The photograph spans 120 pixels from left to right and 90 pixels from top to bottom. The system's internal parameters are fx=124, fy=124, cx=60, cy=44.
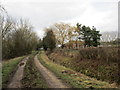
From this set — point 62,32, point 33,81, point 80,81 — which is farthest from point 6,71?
point 62,32

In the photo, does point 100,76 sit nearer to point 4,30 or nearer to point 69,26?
point 4,30

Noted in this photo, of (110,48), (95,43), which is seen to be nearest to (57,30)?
(95,43)

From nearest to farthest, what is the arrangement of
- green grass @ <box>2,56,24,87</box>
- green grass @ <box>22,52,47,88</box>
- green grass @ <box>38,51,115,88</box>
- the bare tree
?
1. green grass @ <box>22,52,47,88</box>
2. green grass @ <box>38,51,115,88</box>
3. green grass @ <box>2,56,24,87</box>
4. the bare tree

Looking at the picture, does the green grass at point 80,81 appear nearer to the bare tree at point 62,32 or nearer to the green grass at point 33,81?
the green grass at point 33,81

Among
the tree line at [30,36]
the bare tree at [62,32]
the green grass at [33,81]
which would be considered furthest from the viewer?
the bare tree at [62,32]

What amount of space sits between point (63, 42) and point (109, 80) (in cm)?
5043

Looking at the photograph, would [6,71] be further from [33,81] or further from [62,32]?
[62,32]

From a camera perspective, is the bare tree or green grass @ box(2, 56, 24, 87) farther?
the bare tree

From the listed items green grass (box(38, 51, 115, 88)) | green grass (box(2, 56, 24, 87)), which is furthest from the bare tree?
green grass (box(38, 51, 115, 88))

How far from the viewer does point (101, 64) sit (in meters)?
13.9

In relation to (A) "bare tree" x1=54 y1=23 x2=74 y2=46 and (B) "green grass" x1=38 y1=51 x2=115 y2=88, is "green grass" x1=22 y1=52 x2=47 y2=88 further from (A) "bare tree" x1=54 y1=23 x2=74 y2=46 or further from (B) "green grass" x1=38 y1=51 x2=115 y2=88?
(A) "bare tree" x1=54 y1=23 x2=74 y2=46

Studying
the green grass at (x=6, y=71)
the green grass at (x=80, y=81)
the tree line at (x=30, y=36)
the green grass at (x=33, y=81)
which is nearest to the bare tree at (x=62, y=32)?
the tree line at (x=30, y=36)

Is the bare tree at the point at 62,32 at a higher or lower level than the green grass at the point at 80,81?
higher

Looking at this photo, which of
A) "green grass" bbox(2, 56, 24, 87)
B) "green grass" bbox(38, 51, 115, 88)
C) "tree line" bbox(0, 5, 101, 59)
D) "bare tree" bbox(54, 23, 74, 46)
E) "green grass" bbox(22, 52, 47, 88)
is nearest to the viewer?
"green grass" bbox(22, 52, 47, 88)
